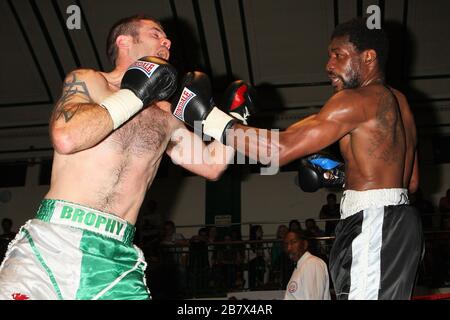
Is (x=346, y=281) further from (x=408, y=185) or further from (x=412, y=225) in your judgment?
(x=408, y=185)

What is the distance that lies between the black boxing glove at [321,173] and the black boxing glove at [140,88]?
0.93m

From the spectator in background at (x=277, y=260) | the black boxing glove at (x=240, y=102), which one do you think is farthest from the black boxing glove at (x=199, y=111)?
the spectator in background at (x=277, y=260)

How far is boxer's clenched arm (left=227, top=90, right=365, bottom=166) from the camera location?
90.0 inches

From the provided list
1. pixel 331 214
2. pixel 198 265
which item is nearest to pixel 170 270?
pixel 198 265

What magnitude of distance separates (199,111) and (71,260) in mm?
924

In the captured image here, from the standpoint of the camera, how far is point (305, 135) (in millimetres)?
2338

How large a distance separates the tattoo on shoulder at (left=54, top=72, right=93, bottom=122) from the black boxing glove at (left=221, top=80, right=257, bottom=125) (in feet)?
2.66

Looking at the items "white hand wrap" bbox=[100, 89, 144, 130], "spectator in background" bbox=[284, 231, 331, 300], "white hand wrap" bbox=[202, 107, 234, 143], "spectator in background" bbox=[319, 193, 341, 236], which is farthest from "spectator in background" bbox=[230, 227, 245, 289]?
"white hand wrap" bbox=[100, 89, 144, 130]

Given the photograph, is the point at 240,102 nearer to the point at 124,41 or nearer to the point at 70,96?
the point at 124,41

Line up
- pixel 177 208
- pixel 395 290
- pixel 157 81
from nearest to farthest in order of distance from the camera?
pixel 395 290 < pixel 157 81 < pixel 177 208

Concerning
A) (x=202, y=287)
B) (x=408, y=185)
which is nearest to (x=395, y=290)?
(x=408, y=185)

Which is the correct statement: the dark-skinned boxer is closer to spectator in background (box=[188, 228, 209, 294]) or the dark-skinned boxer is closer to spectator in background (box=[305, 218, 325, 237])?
spectator in background (box=[305, 218, 325, 237])
